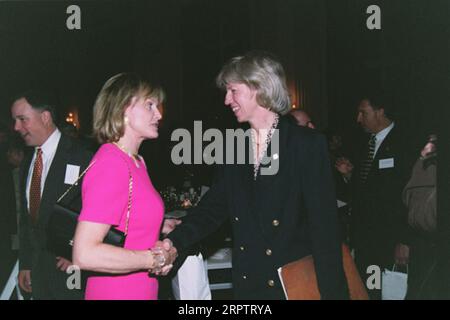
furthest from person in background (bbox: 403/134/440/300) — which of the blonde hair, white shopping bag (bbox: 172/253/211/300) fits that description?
the blonde hair

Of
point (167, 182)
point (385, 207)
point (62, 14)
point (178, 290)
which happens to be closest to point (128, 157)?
point (178, 290)

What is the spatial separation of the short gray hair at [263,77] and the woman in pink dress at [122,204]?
36 centimetres

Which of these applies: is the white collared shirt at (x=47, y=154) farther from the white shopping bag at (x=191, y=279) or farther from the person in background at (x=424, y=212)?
the person in background at (x=424, y=212)

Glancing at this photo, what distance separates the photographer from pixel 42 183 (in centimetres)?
274

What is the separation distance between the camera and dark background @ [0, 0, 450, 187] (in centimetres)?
733

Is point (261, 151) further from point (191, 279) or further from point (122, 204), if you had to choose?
point (191, 279)

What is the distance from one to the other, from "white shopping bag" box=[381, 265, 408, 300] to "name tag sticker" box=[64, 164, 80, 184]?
6.11 feet

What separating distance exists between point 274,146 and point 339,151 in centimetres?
551

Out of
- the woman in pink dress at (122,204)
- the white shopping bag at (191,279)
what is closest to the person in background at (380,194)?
the white shopping bag at (191,279)

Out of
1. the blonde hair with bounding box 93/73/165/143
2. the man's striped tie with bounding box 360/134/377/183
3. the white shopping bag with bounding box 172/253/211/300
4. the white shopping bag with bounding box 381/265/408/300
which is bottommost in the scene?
the white shopping bag with bounding box 381/265/408/300

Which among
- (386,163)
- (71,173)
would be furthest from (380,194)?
(71,173)

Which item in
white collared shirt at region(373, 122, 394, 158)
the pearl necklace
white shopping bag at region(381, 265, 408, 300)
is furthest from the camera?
white collared shirt at region(373, 122, 394, 158)

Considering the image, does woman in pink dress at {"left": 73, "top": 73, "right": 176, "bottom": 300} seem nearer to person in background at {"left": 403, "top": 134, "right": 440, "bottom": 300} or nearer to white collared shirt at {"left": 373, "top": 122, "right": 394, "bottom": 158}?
person in background at {"left": 403, "top": 134, "right": 440, "bottom": 300}

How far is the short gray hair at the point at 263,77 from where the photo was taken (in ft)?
6.36
